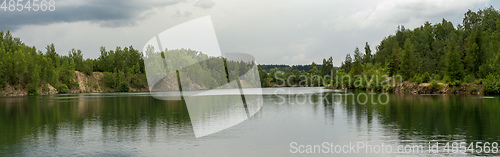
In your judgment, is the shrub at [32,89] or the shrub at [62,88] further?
the shrub at [62,88]

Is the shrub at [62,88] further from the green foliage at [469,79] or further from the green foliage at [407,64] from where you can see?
the green foliage at [469,79]

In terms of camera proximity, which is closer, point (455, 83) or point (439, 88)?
point (455, 83)

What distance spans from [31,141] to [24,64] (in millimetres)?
145378

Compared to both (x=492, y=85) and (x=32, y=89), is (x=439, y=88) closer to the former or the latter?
(x=492, y=85)

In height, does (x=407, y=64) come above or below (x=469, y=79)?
above

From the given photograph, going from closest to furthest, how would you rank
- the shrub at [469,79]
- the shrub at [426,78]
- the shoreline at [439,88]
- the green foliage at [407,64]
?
the shoreline at [439,88]
the shrub at [469,79]
the shrub at [426,78]
the green foliage at [407,64]

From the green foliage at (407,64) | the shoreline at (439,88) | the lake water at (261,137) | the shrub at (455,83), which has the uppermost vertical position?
the green foliage at (407,64)

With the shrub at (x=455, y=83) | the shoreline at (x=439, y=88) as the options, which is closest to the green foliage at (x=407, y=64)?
the shoreline at (x=439, y=88)

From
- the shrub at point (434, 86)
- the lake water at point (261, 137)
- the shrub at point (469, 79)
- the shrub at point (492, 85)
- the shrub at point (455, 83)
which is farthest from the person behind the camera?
the shrub at point (434, 86)

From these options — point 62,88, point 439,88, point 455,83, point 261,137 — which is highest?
point 62,88

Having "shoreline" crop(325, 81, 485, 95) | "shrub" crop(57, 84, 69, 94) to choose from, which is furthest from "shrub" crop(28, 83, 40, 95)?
"shoreline" crop(325, 81, 485, 95)

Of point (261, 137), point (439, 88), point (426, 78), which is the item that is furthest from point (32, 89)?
point (261, 137)

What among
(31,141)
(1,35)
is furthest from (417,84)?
(1,35)

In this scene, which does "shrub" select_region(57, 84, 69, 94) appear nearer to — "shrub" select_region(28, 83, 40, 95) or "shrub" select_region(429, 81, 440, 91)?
"shrub" select_region(28, 83, 40, 95)
